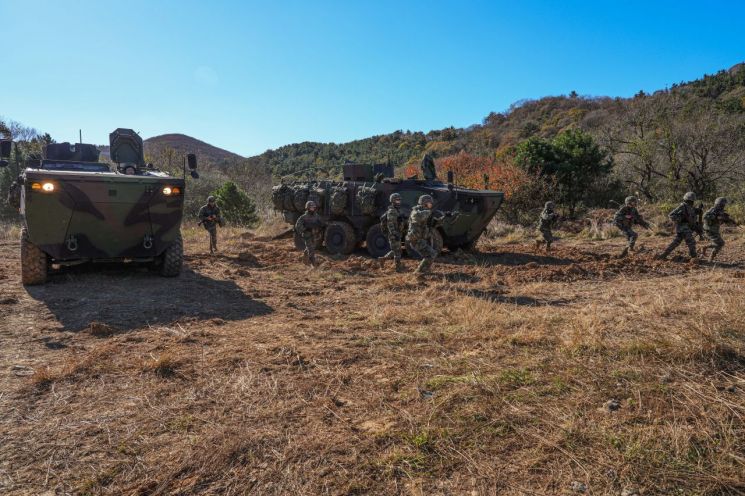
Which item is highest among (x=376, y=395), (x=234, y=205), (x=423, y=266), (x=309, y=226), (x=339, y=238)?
(x=234, y=205)

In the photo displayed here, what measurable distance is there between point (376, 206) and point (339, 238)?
3.85 feet

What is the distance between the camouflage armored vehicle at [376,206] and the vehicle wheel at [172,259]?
396 centimetres

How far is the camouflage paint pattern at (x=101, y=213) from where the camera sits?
6566mm

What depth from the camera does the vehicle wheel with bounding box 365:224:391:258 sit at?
10680 millimetres

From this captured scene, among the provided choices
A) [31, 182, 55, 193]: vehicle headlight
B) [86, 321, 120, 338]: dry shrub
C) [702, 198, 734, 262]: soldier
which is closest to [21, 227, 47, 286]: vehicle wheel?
[31, 182, 55, 193]: vehicle headlight

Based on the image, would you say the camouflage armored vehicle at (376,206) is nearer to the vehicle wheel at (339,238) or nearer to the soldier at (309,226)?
the vehicle wheel at (339,238)

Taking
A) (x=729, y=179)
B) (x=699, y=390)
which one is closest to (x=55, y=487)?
(x=699, y=390)

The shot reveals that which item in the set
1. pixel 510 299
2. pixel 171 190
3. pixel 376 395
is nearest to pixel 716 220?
pixel 510 299

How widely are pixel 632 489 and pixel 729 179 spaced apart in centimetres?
1881

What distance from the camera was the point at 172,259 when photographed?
803 cm

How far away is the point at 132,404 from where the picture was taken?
3213mm

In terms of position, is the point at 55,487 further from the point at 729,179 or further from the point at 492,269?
the point at 729,179

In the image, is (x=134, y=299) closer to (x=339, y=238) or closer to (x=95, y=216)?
(x=95, y=216)

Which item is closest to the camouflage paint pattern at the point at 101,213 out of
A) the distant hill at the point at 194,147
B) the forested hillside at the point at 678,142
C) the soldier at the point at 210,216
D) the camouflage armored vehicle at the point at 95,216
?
A: the camouflage armored vehicle at the point at 95,216
